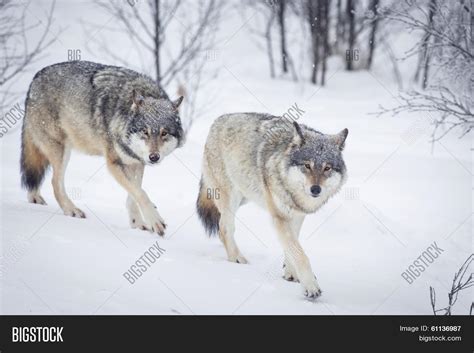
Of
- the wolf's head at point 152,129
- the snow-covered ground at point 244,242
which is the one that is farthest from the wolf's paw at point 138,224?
the wolf's head at point 152,129

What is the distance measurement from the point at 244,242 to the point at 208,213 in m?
0.73

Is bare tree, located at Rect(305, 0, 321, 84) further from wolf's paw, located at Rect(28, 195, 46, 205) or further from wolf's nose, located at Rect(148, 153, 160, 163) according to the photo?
wolf's nose, located at Rect(148, 153, 160, 163)

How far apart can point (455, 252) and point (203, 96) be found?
1252 centimetres

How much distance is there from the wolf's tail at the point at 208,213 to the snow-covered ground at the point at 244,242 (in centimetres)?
23

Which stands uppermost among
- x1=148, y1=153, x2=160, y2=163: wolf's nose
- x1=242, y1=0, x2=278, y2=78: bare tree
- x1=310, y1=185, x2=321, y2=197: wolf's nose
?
x1=310, y1=185, x2=321, y2=197: wolf's nose

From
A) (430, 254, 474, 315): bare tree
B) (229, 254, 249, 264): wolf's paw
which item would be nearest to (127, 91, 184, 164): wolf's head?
(229, 254, 249, 264): wolf's paw

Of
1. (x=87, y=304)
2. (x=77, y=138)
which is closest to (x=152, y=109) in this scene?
(x=77, y=138)

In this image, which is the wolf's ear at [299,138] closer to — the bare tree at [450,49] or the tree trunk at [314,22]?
the bare tree at [450,49]

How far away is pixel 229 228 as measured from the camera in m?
5.97

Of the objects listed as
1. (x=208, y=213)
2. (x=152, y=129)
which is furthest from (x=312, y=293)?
(x=152, y=129)

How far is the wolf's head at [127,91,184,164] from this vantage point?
5736mm

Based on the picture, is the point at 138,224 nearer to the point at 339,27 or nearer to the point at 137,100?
the point at 137,100

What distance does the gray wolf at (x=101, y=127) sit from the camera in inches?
232
